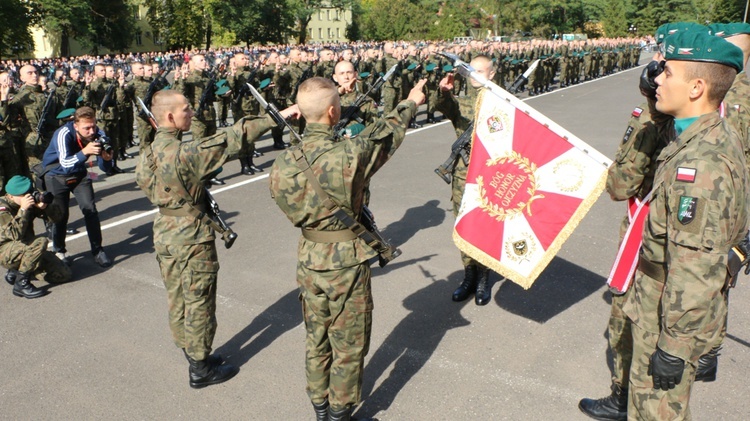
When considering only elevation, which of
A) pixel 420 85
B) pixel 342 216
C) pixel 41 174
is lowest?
pixel 41 174

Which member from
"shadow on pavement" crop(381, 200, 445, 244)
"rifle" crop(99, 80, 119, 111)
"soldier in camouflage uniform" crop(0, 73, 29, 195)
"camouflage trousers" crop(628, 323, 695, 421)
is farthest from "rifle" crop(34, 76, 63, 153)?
"camouflage trousers" crop(628, 323, 695, 421)

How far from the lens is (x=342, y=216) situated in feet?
10.2

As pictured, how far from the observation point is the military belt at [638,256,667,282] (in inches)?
104

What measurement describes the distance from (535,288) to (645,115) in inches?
94.4

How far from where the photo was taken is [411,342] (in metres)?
4.49

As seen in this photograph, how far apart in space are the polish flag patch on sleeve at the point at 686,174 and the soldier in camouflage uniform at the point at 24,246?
5.45 meters

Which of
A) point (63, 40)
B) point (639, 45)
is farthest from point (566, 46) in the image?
point (63, 40)

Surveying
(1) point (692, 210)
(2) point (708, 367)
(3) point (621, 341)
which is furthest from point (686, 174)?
(2) point (708, 367)

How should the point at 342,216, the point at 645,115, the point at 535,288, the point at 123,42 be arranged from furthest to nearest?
1. the point at 123,42
2. the point at 535,288
3. the point at 645,115
4. the point at 342,216

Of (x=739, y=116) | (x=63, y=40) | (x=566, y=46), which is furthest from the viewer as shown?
(x=63, y=40)

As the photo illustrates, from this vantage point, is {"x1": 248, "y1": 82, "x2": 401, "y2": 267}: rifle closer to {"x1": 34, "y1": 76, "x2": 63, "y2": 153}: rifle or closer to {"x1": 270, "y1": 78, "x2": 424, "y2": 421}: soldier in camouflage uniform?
{"x1": 270, "y1": 78, "x2": 424, "y2": 421}: soldier in camouflage uniform

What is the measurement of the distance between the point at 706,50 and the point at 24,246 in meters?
5.77

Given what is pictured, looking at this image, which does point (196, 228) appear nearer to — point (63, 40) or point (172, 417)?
point (172, 417)

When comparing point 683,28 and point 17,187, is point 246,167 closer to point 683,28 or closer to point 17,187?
point 17,187
